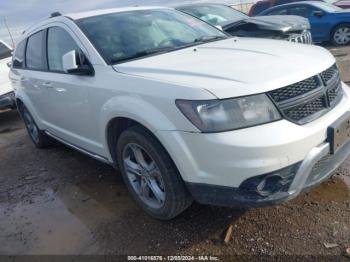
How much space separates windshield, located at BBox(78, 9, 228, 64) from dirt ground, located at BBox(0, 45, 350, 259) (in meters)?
1.42

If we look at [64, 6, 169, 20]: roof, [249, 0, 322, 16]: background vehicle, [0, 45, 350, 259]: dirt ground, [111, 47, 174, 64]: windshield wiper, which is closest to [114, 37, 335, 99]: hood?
[111, 47, 174, 64]: windshield wiper

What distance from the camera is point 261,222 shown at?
122 inches

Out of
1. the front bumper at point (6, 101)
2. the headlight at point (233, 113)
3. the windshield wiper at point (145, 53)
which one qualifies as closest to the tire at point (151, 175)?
the headlight at point (233, 113)

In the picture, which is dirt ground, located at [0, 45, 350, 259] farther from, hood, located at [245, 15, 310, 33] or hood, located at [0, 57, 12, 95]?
hood, located at [0, 57, 12, 95]

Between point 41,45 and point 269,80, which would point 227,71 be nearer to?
point 269,80

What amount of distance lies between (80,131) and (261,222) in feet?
6.58

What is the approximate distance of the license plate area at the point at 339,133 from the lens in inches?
106

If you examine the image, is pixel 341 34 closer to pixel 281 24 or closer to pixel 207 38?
pixel 281 24

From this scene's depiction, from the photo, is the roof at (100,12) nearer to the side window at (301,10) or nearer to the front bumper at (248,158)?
the front bumper at (248,158)

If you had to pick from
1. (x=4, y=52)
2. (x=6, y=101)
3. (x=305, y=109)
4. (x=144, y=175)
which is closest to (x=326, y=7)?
(x=4, y=52)

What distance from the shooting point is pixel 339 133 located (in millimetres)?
2770

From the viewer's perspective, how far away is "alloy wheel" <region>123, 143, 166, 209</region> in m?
3.13

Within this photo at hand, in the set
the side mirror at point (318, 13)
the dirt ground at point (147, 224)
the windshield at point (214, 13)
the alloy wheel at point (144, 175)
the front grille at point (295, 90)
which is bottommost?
the side mirror at point (318, 13)

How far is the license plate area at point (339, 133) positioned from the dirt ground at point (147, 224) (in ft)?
2.04
